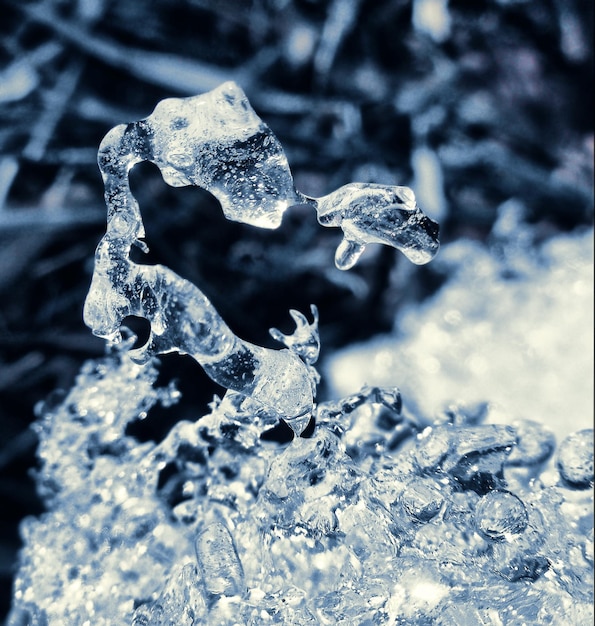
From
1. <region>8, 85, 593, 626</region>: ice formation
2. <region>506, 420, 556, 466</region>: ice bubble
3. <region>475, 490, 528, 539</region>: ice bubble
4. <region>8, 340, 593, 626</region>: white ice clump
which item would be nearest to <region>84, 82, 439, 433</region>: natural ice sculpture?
<region>8, 85, 593, 626</region>: ice formation

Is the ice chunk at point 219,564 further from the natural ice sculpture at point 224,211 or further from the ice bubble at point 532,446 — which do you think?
the ice bubble at point 532,446

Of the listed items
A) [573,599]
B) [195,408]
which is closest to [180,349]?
[573,599]

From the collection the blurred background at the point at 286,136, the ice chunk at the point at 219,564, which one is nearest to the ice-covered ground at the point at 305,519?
the ice chunk at the point at 219,564

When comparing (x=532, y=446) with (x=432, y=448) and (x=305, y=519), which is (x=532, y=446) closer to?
(x=432, y=448)

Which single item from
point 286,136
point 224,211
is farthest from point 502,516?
point 286,136

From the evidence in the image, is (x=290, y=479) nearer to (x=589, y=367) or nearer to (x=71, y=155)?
(x=589, y=367)

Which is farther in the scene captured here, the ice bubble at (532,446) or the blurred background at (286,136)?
the blurred background at (286,136)

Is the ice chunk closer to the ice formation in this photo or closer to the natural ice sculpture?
the ice formation
